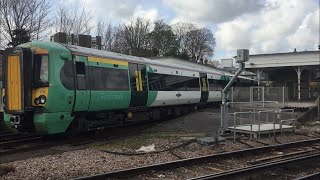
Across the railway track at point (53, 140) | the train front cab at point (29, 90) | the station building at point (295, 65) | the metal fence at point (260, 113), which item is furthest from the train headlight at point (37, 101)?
the station building at point (295, 65)

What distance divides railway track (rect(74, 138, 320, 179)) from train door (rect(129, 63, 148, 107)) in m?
5.67

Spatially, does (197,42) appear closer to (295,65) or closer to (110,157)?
(295,65)

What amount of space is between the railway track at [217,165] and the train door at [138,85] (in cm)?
567

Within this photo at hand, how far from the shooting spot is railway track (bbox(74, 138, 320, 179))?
30.2 feet

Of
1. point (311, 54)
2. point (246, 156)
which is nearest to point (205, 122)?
point (246, 156)

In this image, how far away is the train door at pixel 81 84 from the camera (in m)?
13.5

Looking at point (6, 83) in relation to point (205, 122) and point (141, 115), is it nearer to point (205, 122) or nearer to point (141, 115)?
point (141, 115)

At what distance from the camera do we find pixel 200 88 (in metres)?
23.8

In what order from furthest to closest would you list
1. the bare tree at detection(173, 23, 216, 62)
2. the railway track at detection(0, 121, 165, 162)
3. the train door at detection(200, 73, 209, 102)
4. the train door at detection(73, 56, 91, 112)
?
the bare tree at detection(173, 23, 216, 62) < the train door at detection(200, 73, 209, 102) < the train door at detection(73, 56, 91, 112) < the railway track at detection(0, 121, 165, 162)

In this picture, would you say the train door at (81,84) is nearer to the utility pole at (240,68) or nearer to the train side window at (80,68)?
the train side window at (80,68)

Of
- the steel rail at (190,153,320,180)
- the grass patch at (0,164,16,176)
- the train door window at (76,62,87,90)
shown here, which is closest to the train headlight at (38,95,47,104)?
the train door window at (76,62,87,90)

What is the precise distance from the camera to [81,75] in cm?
1371

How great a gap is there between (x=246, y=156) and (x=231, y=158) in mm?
688

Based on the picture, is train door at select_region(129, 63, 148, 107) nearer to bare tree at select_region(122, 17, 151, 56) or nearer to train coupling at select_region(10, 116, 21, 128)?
train coupling at select_region(10, 116, 21, 128)
